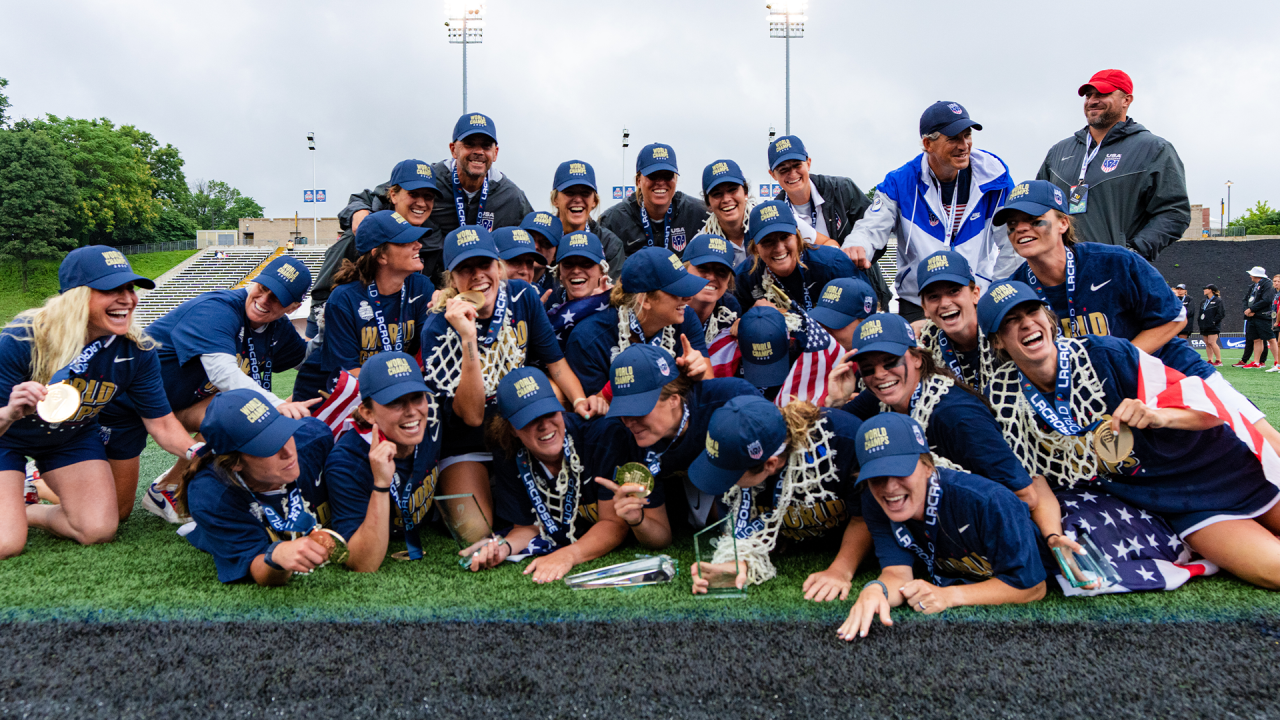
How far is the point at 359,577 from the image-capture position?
157 inches

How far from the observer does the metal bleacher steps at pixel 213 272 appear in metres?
44.7

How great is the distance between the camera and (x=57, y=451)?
4797mm

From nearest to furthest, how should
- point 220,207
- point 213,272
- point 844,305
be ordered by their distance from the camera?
point 844,305, point 213,272, point 220,207

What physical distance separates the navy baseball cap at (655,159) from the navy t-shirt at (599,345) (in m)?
1.75

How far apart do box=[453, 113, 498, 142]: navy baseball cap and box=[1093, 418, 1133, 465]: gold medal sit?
4.97m

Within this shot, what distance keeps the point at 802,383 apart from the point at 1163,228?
3.14m

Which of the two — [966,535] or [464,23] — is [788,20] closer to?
[464,23]

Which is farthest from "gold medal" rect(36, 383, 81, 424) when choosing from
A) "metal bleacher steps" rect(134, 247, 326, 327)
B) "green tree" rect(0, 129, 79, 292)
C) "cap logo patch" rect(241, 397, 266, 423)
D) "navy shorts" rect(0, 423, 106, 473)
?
"green tree" rect(0, 129, 79, 292)

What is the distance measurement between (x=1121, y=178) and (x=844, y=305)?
2.94 m

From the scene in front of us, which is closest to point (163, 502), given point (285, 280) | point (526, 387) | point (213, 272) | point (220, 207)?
point (285, 280)

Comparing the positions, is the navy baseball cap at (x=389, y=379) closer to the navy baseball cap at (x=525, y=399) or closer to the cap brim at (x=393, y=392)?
the cap brim at (x=393, y=392)

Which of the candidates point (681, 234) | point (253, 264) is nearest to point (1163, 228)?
point (681, 234)

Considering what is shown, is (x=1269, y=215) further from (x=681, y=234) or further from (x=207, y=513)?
(x=207, y=513)

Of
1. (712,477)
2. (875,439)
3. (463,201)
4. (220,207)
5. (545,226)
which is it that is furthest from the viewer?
(220,207)
